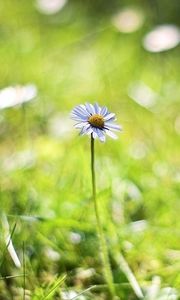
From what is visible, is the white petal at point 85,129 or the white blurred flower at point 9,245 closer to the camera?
the white petal at point 85,129

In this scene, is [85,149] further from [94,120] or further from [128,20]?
[128,20]

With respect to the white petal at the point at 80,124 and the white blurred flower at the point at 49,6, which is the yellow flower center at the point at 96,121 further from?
the white blurred flower at the point at 49,6

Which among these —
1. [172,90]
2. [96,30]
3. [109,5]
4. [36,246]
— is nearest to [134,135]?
[172,90]

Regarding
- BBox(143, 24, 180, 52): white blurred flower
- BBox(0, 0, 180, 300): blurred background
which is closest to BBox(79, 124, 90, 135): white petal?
BBox(0, 0, 180, 300): blurred background

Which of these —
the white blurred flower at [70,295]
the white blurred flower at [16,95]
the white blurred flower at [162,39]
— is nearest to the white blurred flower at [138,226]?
the white blurred flower at [70,295]

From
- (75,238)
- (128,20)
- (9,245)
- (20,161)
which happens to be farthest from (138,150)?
(128,20)

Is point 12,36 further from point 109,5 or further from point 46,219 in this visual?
point 46,219
